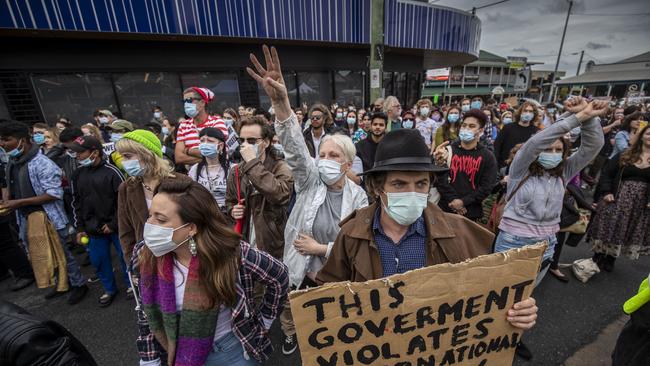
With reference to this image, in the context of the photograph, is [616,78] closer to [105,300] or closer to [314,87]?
[314,87]

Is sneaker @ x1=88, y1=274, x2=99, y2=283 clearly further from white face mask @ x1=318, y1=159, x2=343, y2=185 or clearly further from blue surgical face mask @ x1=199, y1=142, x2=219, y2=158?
white face mask @ x1=318, y1=159, x2=343, y2=185

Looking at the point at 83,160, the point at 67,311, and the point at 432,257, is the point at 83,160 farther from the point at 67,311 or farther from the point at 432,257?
the point at 432,257

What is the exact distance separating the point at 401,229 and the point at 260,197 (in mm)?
1406

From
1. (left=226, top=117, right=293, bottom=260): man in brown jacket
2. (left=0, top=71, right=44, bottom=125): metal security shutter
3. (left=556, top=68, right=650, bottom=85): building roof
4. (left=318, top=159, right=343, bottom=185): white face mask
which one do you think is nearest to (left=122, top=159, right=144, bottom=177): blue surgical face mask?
(left=226, top=117, right=293, bottom=260): man in brown jacket

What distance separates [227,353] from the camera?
5.78 ft

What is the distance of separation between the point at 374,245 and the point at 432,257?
11.8 inches

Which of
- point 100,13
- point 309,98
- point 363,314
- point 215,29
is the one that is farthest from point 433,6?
point 363,314

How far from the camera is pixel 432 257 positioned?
1457mm

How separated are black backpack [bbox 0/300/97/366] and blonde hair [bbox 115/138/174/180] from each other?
60.4 inches

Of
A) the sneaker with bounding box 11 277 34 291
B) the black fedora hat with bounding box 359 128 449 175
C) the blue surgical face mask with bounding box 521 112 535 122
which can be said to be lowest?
the sneaker with bounding box 11 277 34 291

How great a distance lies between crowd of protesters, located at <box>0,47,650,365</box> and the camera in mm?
1540

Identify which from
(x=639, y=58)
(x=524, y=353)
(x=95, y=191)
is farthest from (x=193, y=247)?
(x=639, y=58)

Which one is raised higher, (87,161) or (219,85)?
(219,85)

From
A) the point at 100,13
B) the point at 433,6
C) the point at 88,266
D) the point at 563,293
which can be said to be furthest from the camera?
the point at 433,6
